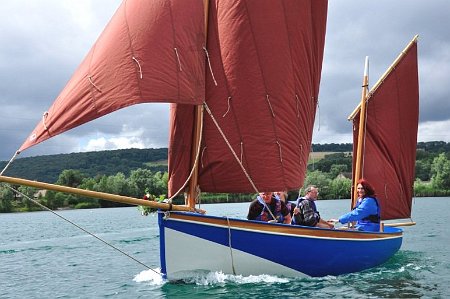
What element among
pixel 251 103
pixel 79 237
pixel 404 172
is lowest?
pixel 79 237

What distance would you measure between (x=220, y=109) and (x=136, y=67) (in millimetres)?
3221

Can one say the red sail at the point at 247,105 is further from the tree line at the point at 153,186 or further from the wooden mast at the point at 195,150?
the tree line at the point at 153,186

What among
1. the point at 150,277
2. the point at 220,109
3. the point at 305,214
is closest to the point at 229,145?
the point at 220,109

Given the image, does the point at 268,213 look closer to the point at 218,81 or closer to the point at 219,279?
the point at 219,279

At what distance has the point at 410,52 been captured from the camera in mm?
20422

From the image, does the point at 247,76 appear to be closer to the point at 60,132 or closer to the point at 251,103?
the point at 251,103

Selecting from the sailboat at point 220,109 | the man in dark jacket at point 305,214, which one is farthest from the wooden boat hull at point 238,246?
the man in dark jacket at point 305,214

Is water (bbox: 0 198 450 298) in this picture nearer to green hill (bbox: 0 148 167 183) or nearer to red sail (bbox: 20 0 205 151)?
red sail (bbox: 20 0 205 151)

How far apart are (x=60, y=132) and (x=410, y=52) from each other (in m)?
14.5

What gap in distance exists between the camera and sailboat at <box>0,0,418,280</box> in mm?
10961

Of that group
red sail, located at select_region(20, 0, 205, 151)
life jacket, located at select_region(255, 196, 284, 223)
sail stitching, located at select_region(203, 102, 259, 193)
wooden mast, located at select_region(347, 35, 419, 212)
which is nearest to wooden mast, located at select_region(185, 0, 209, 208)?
sail stitching, located at select_region(203, 102, 259, 193)

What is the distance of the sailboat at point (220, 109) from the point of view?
10961 millimetres

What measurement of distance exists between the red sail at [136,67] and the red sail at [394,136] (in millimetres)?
8992

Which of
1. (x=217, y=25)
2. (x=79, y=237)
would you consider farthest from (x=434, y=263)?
(x=79, y=237)
